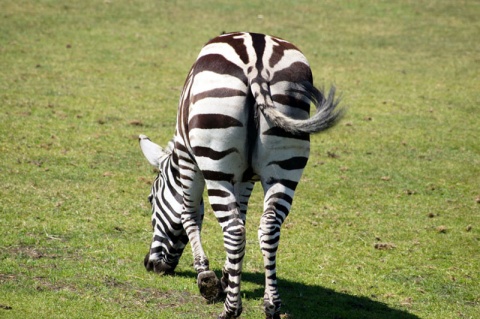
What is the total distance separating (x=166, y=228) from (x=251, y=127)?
7.07 feet

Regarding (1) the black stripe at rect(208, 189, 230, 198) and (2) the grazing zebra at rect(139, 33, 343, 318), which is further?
(1) the black stripe at rect(208, 189, 230, 198)

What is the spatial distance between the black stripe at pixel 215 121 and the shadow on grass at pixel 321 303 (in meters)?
2.24

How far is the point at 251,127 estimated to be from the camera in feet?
21.1

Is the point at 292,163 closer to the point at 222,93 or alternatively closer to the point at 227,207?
the point at 227,207

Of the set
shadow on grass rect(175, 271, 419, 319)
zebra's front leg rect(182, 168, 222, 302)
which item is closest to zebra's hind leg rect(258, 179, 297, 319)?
zebra's front leg rect(182, 168, 222, 302)

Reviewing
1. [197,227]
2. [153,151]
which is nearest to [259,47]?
[197,227]

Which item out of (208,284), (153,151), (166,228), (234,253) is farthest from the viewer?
(153,151)

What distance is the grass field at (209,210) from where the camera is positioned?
777 cm

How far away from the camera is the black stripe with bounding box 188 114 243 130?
6340 millimetres

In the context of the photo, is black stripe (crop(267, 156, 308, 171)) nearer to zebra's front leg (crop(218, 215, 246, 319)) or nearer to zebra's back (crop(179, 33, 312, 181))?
zebra's back (crop(179, 33, 312, 181))

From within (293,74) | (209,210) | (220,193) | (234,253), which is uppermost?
(293,74)

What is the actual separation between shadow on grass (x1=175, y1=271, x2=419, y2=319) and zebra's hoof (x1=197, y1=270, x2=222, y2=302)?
721 mm

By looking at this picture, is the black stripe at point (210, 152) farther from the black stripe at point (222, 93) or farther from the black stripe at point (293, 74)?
the black stripe at point (293, 74)

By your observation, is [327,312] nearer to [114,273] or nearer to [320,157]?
[114,273]
